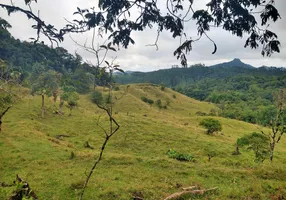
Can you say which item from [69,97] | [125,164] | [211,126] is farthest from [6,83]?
[211,126]

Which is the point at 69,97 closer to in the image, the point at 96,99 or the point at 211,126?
the point at 211,126

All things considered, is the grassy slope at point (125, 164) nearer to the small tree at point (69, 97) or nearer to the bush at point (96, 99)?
the small tree at point (69, 97)

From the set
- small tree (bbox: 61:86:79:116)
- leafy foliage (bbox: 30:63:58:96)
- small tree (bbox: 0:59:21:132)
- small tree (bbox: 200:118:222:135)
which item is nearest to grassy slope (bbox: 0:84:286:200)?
small tree (bbox: 61:86:79:116)

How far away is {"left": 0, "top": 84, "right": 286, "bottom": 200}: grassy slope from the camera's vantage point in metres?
16.5

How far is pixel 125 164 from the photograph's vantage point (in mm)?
23859

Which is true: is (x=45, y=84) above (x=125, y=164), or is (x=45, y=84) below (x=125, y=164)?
above

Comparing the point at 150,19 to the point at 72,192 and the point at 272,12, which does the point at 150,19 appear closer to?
the point at 272,12

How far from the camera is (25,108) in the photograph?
1987 inches

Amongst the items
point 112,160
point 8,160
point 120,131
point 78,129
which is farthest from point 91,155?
point 78,129

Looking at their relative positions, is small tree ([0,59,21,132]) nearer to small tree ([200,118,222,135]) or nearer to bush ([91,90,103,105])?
bush ([91,90,103,105])

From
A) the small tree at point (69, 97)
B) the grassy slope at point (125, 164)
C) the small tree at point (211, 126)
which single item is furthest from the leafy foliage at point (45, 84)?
the small tree at point (211, 126)

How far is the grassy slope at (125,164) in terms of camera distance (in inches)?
649

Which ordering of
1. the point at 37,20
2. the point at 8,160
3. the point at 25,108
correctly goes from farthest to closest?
the point at 25,108
the point at 8,160
the point at 37,20

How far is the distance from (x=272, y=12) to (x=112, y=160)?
67.3 ft
